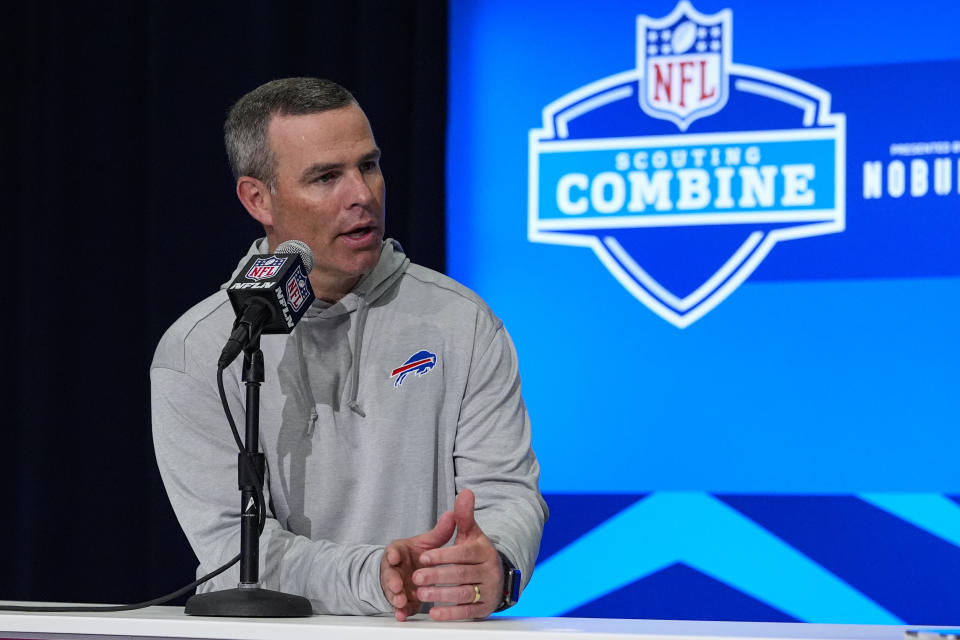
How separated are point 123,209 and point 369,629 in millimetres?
2743

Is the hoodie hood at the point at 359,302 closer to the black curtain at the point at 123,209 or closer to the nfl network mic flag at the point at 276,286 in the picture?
the nfl network mic flag at the point at 276,286

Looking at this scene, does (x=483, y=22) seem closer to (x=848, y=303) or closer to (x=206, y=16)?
(x=206, y=16)

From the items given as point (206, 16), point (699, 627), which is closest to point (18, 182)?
point (206, 16)

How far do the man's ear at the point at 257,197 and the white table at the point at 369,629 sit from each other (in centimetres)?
83

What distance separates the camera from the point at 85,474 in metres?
3.71

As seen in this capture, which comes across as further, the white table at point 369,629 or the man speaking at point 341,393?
the man speaking at point 341,393

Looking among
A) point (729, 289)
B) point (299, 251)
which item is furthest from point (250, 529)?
point (729, 289)

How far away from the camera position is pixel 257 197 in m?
2.09

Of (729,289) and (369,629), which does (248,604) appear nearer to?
(369,629)

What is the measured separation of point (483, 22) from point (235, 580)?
228 cm

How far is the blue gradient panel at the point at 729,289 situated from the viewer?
3275 millimetres

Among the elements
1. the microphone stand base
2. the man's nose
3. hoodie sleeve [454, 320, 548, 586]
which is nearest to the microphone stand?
the microphone stand base

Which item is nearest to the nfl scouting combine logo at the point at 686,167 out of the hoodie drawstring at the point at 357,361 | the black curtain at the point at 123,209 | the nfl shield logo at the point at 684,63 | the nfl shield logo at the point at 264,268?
the nfl shield logo at the point at 684,63

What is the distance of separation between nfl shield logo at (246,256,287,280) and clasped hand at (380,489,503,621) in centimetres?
39
